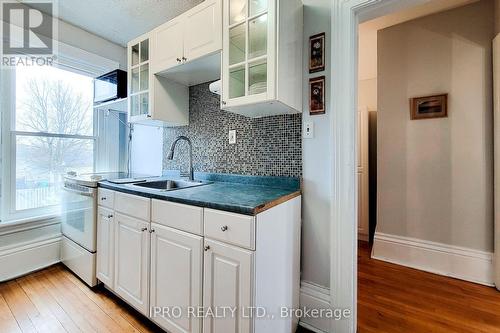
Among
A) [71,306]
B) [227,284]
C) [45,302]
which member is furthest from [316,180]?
[45,302]

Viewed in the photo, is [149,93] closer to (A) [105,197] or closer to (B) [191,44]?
(B) [191,44]

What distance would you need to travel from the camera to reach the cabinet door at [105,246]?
1696 mm

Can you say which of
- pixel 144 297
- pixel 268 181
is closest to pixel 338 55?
pixel 268 181

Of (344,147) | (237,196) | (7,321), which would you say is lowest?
(7,321)

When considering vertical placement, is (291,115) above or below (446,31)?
below

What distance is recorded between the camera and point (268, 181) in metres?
1.67

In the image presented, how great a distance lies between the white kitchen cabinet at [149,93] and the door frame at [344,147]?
1393mm

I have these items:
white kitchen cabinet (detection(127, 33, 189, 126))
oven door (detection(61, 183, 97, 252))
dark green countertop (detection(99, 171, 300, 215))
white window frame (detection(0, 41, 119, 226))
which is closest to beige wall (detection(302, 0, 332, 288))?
dark green countertop (detection(99, 171, 300, 215))

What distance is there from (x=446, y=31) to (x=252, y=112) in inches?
84.9

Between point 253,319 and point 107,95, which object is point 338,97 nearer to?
point 253,319

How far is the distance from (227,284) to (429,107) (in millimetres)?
2491

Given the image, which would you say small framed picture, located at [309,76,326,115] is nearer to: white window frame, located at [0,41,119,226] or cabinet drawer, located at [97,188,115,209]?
cabinet drawer, located at [97,188,115,209]

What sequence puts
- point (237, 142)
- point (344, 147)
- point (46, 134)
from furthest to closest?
point (46, 134) < point (237, 142) < point (344, 147)

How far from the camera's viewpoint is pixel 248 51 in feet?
4.56
